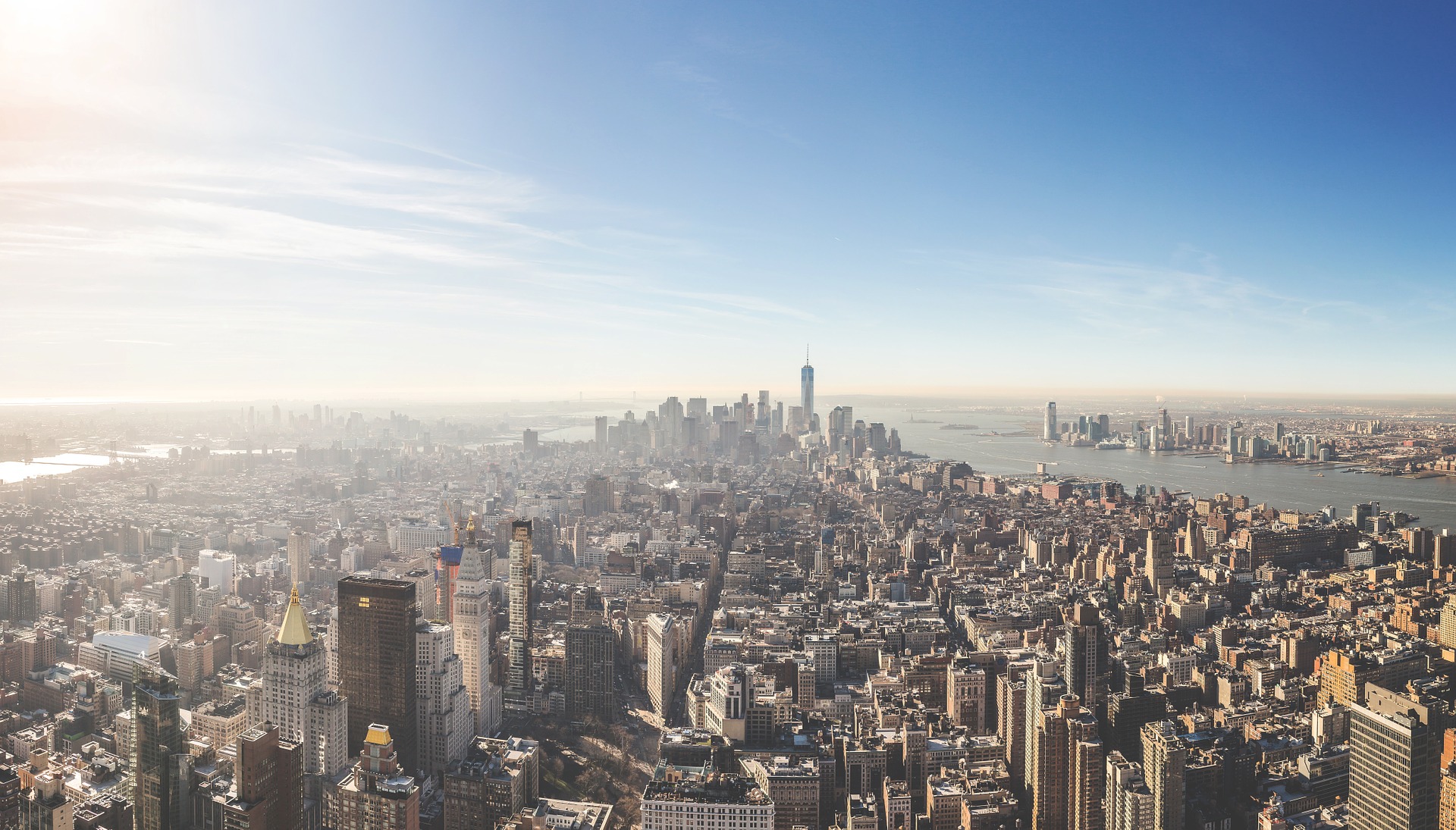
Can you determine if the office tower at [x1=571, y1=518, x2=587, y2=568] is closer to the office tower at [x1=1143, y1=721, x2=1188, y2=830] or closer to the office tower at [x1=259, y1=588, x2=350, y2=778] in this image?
the office tower at [x1=259, y1=588, x2=350, y2=778]

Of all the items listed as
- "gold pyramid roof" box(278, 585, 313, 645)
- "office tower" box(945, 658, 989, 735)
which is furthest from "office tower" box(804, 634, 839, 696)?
"gold pyramid roof" box(278, 585, 313, 645)

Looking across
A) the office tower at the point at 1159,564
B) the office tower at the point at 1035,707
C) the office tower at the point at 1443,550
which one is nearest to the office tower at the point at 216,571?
the office tower at the point at 1035,707

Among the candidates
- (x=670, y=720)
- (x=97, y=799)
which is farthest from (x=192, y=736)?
(x=670, y=720)

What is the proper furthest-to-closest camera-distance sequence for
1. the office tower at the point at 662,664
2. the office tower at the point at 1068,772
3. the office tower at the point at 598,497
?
the office tower at the point at 598,497, the office tower at the point at 662,664, the office tower at the point at 1068,772

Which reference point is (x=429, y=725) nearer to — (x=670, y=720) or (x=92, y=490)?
(x=670, y=720)

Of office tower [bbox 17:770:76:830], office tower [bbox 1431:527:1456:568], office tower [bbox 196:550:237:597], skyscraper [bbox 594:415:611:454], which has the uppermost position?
skyscraper [bbox 594:415:611:454]

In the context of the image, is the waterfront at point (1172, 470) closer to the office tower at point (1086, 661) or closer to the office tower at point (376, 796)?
the office tower at point (1086, 661)

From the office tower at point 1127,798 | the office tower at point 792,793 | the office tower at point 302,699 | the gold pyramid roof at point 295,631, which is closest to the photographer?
the office tower at point 1127,798
